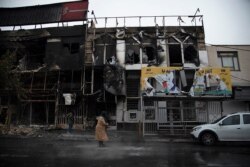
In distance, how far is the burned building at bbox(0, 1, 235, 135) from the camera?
60.2ft

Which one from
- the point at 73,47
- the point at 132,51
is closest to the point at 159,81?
the point at 132,51

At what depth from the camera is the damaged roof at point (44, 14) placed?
21547 mm

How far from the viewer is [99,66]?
62.3ft

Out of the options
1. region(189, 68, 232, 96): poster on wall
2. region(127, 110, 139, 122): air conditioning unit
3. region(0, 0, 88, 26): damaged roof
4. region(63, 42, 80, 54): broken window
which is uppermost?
region(0, 0, 88, 26): damaged roof

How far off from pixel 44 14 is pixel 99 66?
28.1 feet

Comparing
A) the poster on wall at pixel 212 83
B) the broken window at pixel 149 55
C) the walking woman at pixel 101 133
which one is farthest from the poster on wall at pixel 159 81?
the walking woman at pixel 101 133

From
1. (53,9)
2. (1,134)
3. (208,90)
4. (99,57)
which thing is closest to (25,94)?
(1,134)

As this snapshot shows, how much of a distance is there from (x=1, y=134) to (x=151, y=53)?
13297 millimetres

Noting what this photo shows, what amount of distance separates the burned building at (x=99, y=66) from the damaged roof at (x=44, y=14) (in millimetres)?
218

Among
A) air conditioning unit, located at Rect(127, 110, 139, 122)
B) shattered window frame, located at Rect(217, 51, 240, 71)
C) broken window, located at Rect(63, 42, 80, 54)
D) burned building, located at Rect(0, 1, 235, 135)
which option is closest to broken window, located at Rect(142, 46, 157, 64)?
burned building, located at Rect(0, 1, 235, 135)

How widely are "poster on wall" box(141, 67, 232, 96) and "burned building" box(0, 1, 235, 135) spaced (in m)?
1.51

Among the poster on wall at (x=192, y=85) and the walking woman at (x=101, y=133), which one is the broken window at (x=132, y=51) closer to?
the poster on wall at (x=192, y=85)

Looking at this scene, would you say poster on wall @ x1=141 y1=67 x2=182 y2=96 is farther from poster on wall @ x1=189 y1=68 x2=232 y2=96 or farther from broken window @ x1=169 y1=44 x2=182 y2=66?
broken window @ x1=169 y1=44 x2=182 y2=66

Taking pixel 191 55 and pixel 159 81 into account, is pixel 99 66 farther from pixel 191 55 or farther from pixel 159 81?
pixel 191 55
